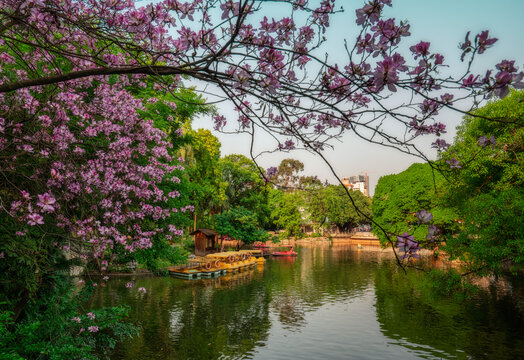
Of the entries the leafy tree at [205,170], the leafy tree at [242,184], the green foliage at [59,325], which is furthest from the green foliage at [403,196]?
the green foliage at [59,325]

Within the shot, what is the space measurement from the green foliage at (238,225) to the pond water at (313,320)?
12.6 metres

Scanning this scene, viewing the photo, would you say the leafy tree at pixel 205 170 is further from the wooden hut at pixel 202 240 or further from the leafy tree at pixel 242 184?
the leafy tree at pixel 242 184

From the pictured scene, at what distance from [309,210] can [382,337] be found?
51.9 metres

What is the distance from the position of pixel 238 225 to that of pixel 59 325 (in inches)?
1316

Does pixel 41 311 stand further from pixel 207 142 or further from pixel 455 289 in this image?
pixel 207 142

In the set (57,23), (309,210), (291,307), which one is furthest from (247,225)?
(57,23)

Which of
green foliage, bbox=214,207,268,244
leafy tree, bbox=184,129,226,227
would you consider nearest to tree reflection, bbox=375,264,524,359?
leafy tree, bbox=184,129,226,227

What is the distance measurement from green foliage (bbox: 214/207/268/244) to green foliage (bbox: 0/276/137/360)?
29884 mm

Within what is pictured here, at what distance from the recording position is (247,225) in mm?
42281

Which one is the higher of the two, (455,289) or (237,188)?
(237,188)

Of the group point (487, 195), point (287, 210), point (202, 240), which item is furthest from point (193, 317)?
point (287, 210)

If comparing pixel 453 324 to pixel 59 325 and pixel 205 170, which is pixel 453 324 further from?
pixel 205 170

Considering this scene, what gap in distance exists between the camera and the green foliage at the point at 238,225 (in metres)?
41.3

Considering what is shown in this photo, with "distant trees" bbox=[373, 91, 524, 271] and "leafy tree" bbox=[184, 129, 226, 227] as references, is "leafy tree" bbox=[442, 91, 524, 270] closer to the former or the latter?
"distant trees" bbox=[373, 91, 524, 271]
